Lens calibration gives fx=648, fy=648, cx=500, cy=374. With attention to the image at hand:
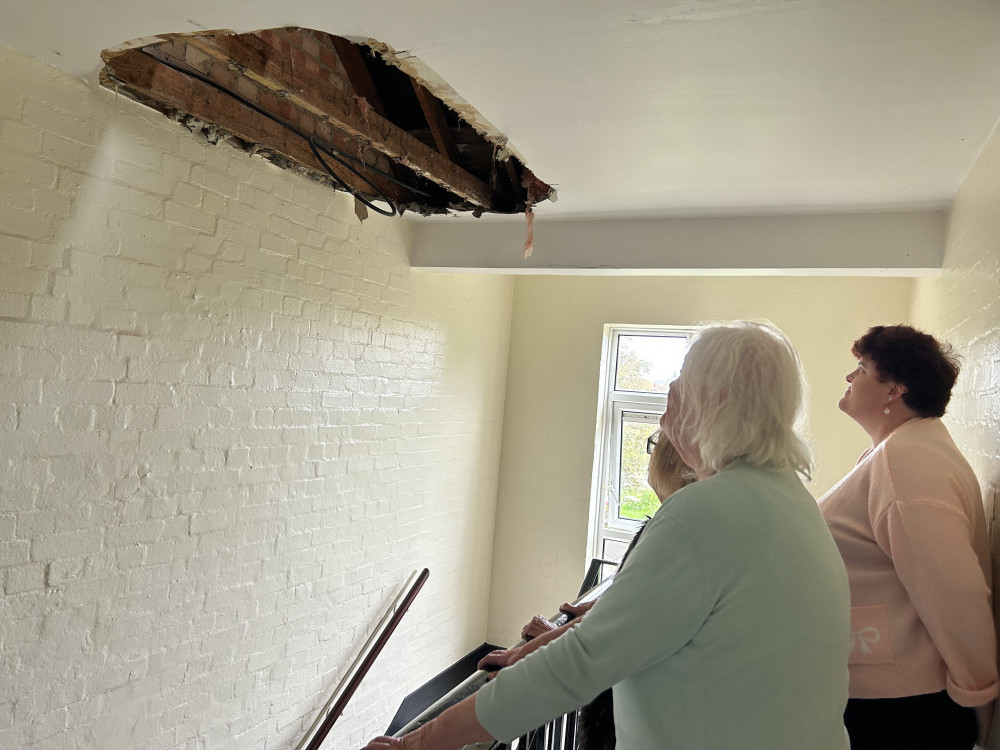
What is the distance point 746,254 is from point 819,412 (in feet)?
5.01

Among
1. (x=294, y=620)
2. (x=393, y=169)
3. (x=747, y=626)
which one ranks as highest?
(x=393, y=169)

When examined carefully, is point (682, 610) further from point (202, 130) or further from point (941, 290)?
point (941, 290)

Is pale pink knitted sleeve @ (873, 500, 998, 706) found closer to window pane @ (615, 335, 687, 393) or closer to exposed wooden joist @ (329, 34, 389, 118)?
exposed wooden joist @ (329, 34, 389, 118)

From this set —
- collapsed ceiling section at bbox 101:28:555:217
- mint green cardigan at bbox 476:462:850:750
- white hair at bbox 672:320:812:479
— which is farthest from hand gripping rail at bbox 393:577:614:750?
collapsed ceiling section at bbox 101:28:555:217

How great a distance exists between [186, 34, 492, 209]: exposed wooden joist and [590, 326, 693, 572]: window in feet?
6.36

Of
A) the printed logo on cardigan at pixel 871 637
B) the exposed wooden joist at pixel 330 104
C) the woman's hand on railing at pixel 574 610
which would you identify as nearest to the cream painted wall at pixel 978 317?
the printed logo on cardigan at pixel 871 637

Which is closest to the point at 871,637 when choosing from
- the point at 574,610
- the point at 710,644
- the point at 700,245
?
the point at 574,610

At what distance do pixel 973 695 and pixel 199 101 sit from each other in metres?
2.54

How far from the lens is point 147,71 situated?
6.11 feet

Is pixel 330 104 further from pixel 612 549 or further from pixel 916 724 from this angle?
pixel 612 549

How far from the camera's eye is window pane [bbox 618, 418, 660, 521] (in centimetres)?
438

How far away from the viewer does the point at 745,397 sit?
1107 millimetres

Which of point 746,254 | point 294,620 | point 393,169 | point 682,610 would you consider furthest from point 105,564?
point 746,254

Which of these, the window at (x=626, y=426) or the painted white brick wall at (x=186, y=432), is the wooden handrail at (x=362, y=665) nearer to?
the painted white brick wall at (x=186, y=432)
